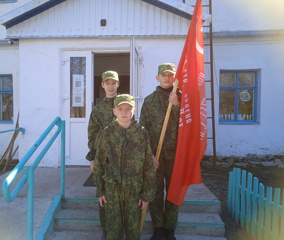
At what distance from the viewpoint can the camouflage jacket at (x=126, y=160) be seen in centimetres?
217

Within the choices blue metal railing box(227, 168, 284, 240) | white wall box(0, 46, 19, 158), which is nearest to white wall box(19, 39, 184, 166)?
white wall box(0, 46, 19, 158)

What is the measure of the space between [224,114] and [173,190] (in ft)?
14.2

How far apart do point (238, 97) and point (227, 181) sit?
244 cm

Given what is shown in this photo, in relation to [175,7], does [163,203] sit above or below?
below

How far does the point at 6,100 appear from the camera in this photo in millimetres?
6934

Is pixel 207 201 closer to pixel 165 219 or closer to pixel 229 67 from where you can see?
pixel 165 219

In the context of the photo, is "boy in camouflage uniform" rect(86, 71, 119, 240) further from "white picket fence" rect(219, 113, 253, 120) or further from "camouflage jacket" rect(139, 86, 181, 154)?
"white picket fence" rect(219, 113, 253, 120)

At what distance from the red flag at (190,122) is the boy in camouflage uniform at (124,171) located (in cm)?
41

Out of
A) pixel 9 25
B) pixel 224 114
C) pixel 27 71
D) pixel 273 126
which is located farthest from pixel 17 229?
pixel 273 126

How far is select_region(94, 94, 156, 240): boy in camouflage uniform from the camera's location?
217cm

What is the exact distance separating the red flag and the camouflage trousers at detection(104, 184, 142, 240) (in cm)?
47

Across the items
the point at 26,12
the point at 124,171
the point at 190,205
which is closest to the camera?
the point at 124,171

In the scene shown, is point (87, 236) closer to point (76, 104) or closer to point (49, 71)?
point (76, 104)

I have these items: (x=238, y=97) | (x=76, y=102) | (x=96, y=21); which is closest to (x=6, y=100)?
(x=76, y=102)
